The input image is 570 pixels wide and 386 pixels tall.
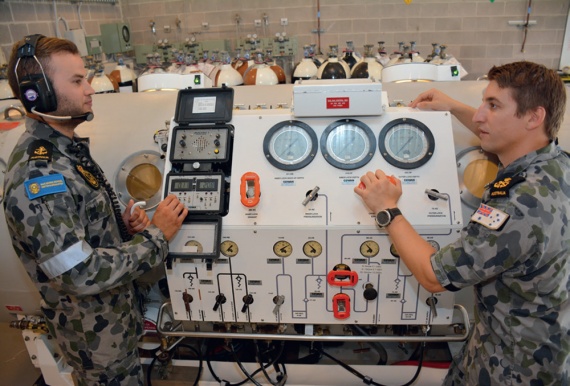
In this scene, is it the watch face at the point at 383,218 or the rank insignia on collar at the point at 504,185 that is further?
the watch face at the point at 383,218

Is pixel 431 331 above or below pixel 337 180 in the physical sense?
below

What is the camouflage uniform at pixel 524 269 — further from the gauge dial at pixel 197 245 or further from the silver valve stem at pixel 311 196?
the gauge dial at pixel 197 245

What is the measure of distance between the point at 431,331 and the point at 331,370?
467 millimetres

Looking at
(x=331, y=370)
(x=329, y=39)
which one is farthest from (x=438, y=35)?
(x=331, y=370)

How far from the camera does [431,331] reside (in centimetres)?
157

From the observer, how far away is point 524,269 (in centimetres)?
105

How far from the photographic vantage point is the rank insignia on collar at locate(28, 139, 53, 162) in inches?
46.7

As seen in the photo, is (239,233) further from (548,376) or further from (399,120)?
(548,376)

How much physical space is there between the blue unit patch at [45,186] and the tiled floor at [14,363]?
1.65 m

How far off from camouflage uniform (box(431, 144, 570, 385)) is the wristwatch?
0.56 ft

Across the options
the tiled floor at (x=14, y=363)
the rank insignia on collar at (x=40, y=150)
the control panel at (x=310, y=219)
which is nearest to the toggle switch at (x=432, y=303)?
the control panel at (x=310, y=219)

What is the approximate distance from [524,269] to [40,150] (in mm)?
1352

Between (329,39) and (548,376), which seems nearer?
(548,376)

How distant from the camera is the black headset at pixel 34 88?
3.83 feet
